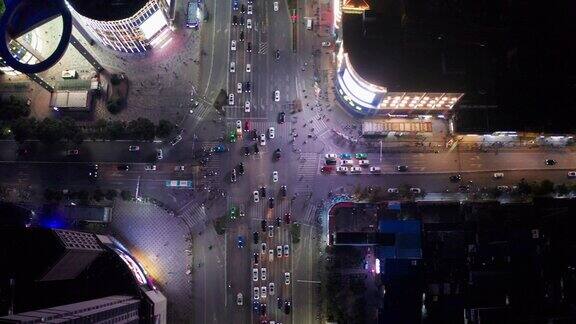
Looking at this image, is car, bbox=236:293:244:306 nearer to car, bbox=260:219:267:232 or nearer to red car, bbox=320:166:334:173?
car, bbox=260:219:267:232

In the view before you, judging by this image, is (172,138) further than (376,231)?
Yes

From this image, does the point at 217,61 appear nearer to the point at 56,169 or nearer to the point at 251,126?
the point at 251,126

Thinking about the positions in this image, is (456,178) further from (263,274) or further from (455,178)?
(263,274)

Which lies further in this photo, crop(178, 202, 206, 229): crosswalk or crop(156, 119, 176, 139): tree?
crop(178, 202, 206, 229): crosswalk

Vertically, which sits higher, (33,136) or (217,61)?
(217,61)

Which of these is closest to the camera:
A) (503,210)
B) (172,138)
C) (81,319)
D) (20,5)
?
(81,319)

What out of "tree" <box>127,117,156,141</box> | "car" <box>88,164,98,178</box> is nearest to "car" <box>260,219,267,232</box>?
"tree" <box>127,117,156,141</box>

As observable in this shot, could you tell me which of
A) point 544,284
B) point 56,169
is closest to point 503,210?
point 544,284

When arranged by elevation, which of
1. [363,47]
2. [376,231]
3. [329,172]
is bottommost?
[376,231]
